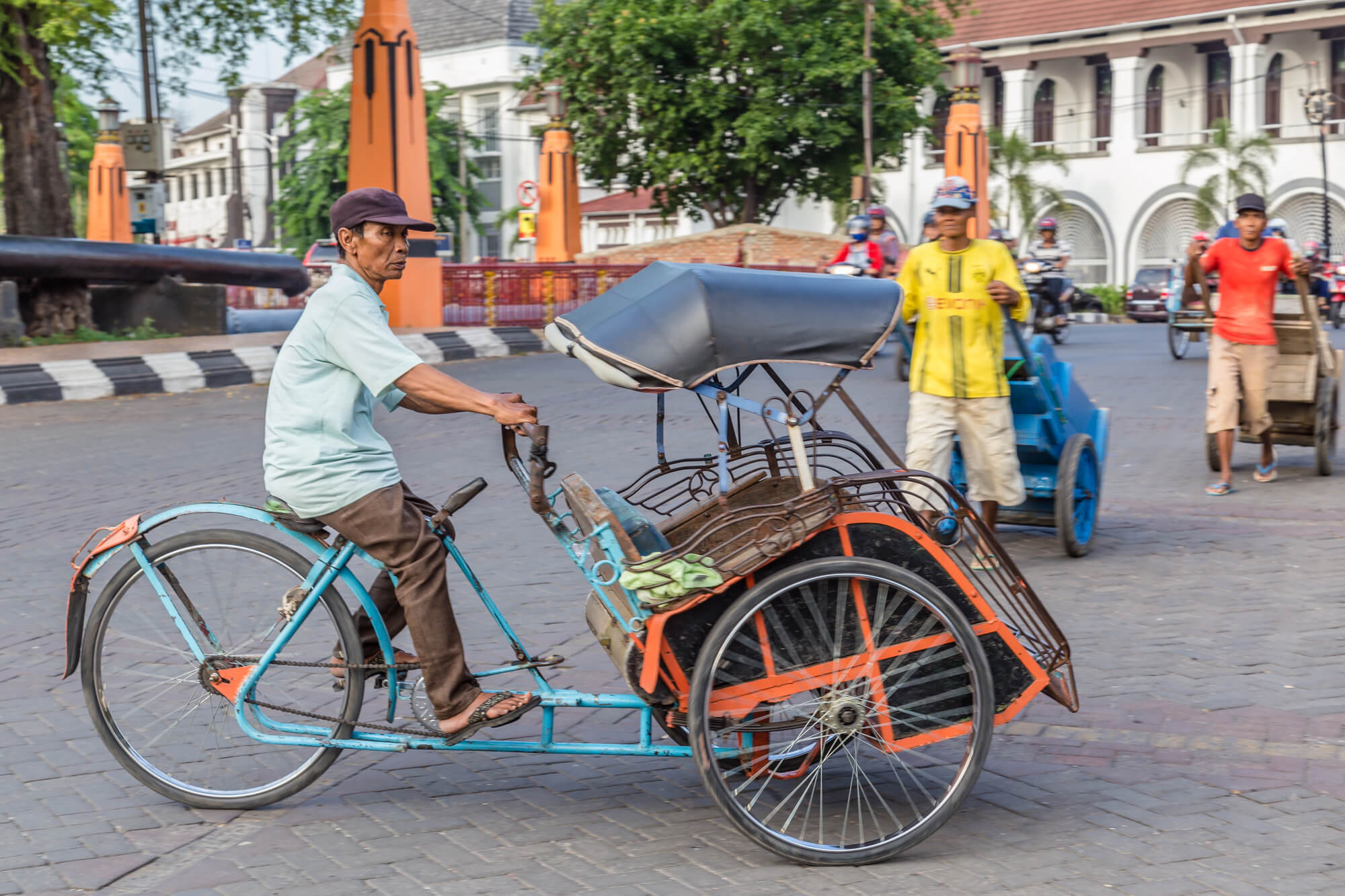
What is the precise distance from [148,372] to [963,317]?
10947 mm

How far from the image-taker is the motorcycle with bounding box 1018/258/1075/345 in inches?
744

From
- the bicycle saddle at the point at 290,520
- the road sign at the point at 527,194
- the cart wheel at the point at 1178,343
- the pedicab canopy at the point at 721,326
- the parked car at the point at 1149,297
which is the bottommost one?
the bicycle saddle at the point at 290,520

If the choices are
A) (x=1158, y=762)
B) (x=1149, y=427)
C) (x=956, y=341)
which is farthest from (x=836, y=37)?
(x=1158, y=762)

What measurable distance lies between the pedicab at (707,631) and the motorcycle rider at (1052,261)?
16076mm

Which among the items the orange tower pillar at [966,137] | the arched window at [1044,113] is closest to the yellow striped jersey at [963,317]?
the orange tower pillar at [966,137]

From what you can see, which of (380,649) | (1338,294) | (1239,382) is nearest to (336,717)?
(380,649)

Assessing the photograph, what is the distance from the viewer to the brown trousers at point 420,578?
12.5ft

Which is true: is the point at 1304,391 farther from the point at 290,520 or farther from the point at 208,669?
the point at 208,669

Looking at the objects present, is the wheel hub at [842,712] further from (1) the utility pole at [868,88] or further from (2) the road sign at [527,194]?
(2) the road sign at [527,194]

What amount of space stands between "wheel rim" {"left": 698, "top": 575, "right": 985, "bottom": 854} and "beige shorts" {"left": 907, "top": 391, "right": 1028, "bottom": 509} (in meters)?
2.89

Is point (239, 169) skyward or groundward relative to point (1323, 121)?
skyward

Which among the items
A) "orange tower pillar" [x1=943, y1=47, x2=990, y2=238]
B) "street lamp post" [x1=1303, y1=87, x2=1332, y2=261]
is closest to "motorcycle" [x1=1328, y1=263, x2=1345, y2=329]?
"orange tower pillar" [x1=943, y1=47, x2=990, y2=238]

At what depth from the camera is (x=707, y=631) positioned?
3705 millimetres

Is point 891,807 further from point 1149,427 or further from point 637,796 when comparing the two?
point 1149,427
